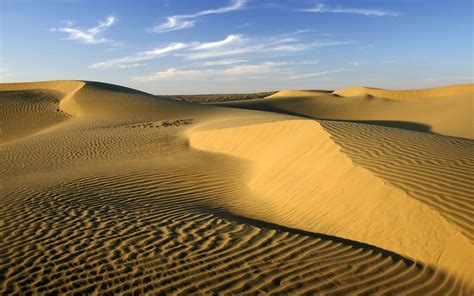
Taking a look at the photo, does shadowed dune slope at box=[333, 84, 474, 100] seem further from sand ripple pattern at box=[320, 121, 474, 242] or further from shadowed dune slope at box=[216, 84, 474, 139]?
sand ripple pattern at box=[320, 121, 474, 242]

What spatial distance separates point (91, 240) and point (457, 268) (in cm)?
479

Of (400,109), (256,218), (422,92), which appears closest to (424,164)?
(256,218)

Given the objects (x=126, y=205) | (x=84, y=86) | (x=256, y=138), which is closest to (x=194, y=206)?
(x=126, y=205)

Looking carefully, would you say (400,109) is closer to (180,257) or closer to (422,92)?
(422,92)

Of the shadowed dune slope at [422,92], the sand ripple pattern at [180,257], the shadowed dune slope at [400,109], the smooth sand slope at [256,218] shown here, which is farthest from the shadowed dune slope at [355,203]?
the shadowed dune slope at [422,92]

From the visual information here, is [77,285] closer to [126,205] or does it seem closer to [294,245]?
[294,245]

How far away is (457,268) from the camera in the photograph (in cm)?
452

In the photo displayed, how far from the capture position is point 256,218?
7117 mm

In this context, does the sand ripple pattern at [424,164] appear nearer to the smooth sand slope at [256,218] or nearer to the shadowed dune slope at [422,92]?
the smooth sand slope at [256,218]

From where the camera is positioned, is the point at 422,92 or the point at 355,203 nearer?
the point at 355,203

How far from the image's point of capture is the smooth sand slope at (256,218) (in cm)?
443

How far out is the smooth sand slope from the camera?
443 centimetres

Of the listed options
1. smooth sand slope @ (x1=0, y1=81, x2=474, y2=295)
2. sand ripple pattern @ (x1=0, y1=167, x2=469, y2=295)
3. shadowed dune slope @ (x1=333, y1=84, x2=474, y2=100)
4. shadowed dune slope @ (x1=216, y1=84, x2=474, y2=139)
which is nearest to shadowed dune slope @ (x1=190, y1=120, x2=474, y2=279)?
smooth sand slope @ (x1=0, y1=81, x2=474, y2=295)

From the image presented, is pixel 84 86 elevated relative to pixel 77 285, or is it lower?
elevated
